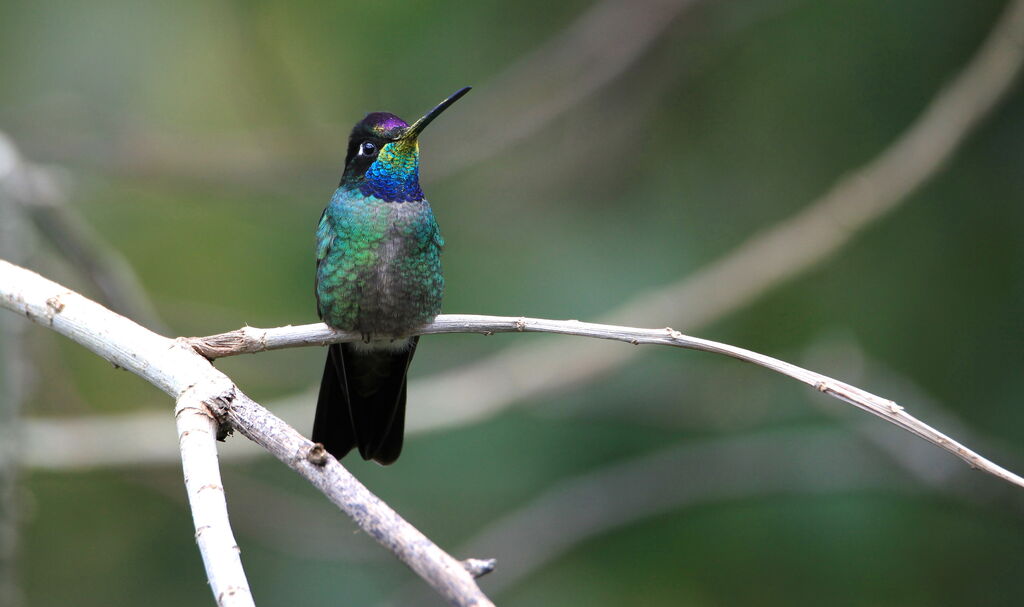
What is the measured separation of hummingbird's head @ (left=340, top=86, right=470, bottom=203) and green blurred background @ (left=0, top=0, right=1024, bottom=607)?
1.74m

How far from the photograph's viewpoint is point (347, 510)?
1.23 m

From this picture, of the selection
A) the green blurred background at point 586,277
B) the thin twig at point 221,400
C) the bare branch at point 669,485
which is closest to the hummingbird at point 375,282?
the thin twig at point 221,400

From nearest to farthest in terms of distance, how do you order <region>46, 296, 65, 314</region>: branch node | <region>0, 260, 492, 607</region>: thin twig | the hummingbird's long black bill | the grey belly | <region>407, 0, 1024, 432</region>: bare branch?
<region>0, 260, 492, 607</region>: thin twig
<region>46, 296, 65, 314</region>: branch node
the hummingbird's long black bill
the grey belly
<region>407, 0, 1024, 432</region>: bare branch

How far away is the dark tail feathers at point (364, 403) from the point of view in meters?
2.46

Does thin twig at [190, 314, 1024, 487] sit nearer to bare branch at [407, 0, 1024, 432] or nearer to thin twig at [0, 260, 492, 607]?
thin twig at [0, 260, 492, 607]

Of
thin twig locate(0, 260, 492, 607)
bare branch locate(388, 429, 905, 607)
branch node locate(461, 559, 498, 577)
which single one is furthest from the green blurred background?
branch node locate(461, 559, 498, 577)

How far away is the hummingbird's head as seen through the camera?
2.40m

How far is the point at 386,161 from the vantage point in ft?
7.97

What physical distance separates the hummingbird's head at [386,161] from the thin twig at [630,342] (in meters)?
0.55

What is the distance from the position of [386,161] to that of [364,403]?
62 centimetres

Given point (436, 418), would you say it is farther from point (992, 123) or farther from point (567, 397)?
point (992, 123)

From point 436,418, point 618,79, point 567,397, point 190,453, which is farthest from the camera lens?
point 618,79

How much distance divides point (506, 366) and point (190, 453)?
9.16ft

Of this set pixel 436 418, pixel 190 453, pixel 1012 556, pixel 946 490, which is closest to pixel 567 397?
pixel 436 418
